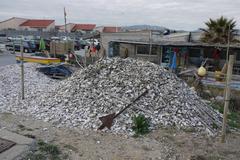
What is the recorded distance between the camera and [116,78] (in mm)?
9000

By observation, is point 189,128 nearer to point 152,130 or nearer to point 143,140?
point 152,130

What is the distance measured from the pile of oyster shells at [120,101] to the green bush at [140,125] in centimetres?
16

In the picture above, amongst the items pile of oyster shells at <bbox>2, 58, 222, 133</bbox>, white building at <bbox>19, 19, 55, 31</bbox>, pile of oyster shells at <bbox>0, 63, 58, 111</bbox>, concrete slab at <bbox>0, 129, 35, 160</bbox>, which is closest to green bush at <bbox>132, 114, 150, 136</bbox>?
pile of oyster shells at <bbox>2, 58, 222, 133</bbox>

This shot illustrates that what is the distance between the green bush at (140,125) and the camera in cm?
693

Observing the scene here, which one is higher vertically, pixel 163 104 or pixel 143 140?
pixel 163 104

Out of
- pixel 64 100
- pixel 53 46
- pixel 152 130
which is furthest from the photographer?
pixel 53 46

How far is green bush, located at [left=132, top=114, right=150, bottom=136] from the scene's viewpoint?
693cm

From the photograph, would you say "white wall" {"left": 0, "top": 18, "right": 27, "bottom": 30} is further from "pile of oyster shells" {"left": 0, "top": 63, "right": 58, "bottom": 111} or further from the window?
"pile of oyster shells" {"left": 0, "top": 63, "right": 58, "bottom": 111}

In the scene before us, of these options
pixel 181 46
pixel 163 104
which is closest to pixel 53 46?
pixel 181 46

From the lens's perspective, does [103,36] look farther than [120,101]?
Yes

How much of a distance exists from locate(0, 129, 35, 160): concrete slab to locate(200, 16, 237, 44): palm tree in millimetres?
14952

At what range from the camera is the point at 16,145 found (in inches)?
225

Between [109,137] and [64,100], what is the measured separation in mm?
2497

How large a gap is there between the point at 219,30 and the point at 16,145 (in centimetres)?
1611
